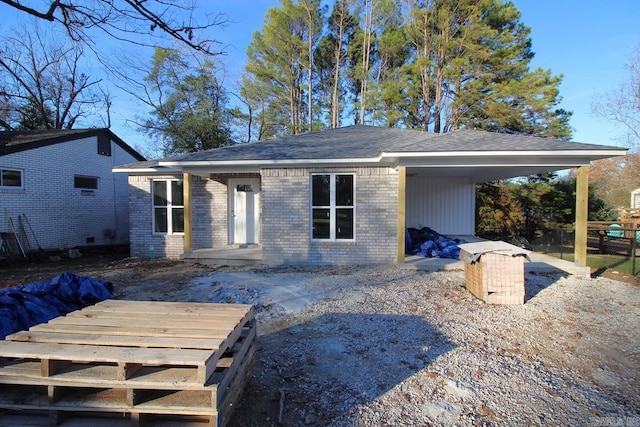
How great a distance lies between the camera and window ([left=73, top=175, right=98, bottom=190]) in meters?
13.6

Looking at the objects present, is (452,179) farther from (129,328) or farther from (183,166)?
(129,328)

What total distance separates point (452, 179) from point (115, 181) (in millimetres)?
14182

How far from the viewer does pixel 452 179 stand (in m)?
12.7

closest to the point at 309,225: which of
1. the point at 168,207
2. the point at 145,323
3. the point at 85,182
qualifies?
the point at 168,207

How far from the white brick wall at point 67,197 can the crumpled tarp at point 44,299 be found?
8.28 metres

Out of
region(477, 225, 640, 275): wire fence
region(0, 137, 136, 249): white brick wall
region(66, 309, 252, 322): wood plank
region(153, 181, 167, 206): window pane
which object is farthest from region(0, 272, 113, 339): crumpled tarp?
region(477, 225, 640, 275): wire fence

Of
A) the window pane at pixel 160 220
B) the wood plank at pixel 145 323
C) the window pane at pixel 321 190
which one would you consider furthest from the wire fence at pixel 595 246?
the window pane at pixel 160 220

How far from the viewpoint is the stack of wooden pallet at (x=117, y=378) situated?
7.02 feet

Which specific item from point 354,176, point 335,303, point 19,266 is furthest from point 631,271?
point 19,266

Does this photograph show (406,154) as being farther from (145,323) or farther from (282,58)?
(282,58)

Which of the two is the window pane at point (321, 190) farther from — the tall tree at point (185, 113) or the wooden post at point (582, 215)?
the tall tree at point (185, 113)

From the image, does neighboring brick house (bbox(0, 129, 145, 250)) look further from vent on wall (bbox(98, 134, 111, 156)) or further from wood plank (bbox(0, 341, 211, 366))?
wood plank (bbox(0, 341, 211, 366))

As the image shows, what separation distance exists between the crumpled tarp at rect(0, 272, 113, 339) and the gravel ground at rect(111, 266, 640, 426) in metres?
1.24

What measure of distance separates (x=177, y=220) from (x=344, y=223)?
5.52m
